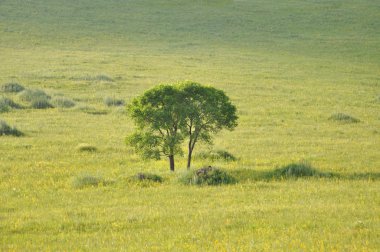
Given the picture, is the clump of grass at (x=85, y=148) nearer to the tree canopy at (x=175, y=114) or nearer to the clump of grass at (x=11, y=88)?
the tree canopy at (x=175, y=114)

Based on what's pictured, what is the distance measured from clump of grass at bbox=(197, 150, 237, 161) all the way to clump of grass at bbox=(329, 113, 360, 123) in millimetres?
12452

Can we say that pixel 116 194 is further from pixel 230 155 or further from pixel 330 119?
pixel 330 119

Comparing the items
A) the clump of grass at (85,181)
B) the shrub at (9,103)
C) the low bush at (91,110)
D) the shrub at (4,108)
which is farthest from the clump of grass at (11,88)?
the clump of grass at (85,181)

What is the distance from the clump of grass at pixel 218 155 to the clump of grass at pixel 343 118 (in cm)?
1245

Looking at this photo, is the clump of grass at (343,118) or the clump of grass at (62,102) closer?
the clump of grass at (343,118)

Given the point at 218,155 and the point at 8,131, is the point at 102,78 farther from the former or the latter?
the point at 218,155

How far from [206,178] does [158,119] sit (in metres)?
3.13

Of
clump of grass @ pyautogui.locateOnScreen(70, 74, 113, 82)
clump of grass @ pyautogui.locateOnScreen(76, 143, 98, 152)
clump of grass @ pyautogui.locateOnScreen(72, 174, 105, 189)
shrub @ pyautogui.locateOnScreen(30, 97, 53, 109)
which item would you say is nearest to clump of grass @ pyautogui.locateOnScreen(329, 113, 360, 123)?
clump of grass @ pyautogui.locateOnScreen(76, 143, 98, 152)

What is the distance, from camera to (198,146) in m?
27.7

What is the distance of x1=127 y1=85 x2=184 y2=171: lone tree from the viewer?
21078 millimetres

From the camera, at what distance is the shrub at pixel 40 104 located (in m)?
37.9

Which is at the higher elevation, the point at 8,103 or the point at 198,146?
the point at 8,103

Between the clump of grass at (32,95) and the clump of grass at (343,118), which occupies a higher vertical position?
the clump of grass at (32,95)

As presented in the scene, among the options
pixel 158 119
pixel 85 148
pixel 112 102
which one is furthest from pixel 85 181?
pixel 112 102
